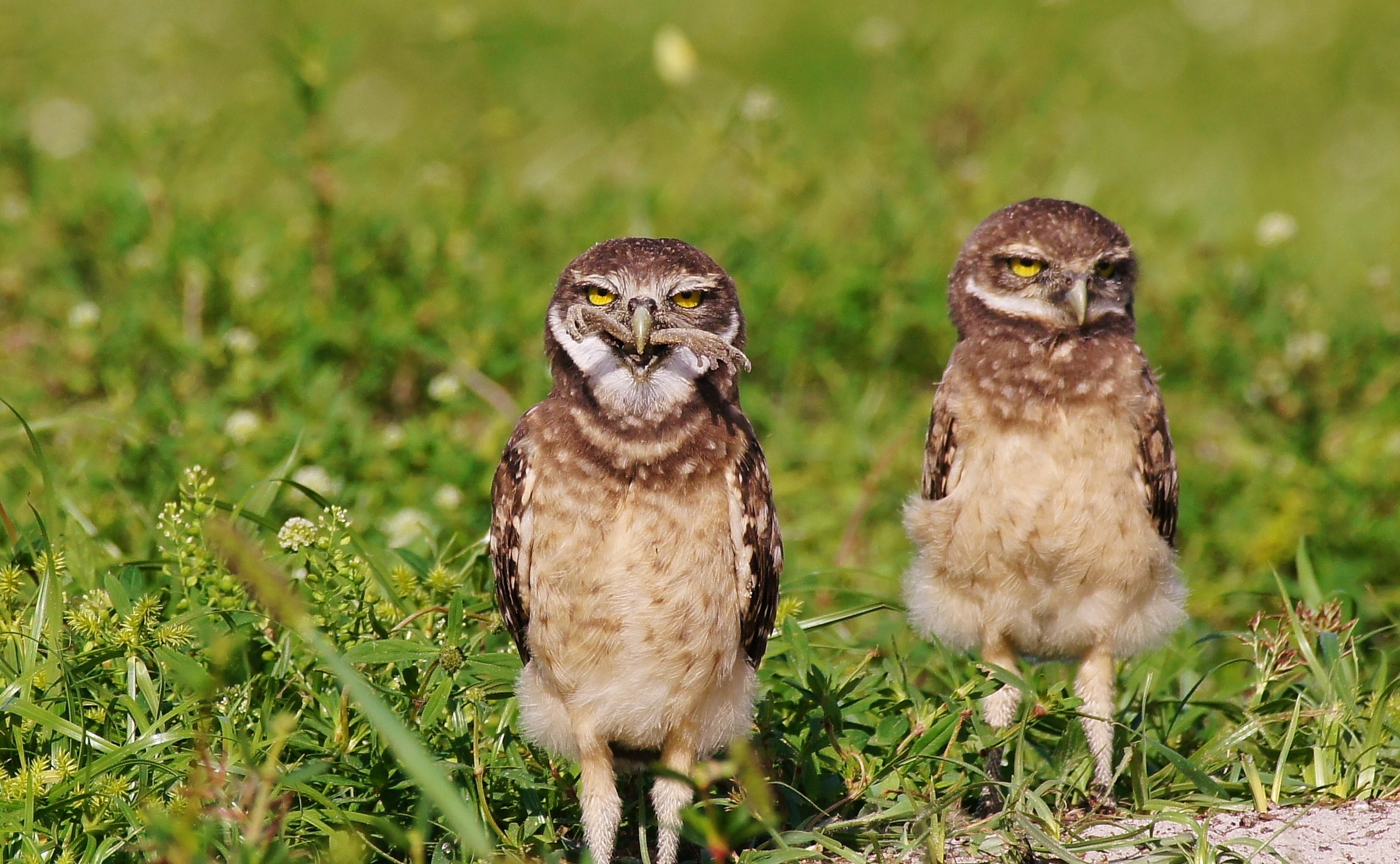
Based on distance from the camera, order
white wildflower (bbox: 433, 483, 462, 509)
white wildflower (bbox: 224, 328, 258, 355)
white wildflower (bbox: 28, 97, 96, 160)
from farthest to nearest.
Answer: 1. white wildflower (bbox: 28, 97, 96, 160)
2. white wildflower (bbox: 224, 328, 258, 355)
3. white wildflower (bbox: 433, 483, 462, 509)

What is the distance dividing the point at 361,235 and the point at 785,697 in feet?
11.6

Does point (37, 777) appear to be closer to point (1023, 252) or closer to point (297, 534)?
point (297, 534)

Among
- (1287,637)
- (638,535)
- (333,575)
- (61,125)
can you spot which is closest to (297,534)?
(333,575)

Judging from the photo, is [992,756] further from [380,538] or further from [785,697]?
[380,538]

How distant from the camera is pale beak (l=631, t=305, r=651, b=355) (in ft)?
11.1

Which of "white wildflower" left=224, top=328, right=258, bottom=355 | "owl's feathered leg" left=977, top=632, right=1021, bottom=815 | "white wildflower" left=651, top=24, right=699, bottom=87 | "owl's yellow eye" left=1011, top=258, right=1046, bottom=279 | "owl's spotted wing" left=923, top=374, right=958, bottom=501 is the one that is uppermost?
"white wildflower" left=651, top=24, right=699, bottom=87

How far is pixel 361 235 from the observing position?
6.73 metres

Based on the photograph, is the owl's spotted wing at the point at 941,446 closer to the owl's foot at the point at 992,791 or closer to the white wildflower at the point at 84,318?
the owl's foot at the point at 992,791

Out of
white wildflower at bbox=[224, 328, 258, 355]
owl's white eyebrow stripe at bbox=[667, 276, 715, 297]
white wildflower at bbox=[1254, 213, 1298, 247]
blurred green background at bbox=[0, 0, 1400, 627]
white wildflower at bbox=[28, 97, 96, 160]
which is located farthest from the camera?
white wildflower at bbox=[28, 97, 96, 160]

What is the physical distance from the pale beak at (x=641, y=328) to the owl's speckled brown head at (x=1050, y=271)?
1.31m

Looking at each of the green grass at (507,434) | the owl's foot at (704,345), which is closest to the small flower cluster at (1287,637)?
the green grass at (507,434)

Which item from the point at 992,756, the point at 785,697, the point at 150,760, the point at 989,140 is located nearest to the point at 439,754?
the point at 150,760

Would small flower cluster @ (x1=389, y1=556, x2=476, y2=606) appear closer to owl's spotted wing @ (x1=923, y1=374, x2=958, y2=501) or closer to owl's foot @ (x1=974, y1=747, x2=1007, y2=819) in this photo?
owl's spotted wing @ (x1=923, y1=374, x2=958, y2=501)

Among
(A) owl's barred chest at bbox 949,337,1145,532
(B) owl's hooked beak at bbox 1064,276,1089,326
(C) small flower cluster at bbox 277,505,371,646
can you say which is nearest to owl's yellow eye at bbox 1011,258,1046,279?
(B) owl's hooked beak at bbox 1064,276,1089,326
